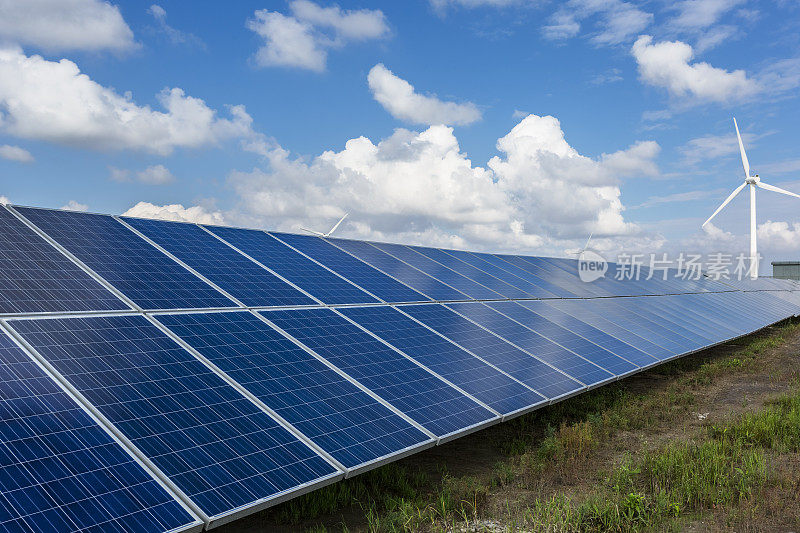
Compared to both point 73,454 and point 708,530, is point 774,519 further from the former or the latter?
point 73,454

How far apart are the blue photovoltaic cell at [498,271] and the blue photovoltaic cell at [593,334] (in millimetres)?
1762

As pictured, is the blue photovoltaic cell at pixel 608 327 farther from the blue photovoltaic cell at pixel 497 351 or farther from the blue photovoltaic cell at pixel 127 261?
the blue photovoltaic cell at pixel 127 261

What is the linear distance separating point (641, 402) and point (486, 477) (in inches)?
373

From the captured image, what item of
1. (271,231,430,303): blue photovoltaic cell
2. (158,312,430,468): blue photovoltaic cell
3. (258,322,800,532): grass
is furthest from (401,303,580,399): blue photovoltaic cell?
(158,312,430,468): blue photovoltaic cell

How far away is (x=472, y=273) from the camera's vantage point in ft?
82.1

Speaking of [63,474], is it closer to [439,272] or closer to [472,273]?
[439,272]

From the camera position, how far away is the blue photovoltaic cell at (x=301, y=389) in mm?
9398

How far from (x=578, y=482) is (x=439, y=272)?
39.0ft

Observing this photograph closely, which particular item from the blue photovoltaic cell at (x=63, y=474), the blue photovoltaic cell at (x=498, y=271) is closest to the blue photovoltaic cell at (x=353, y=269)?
the blue photovoltaic cell at (x=498, y=271)

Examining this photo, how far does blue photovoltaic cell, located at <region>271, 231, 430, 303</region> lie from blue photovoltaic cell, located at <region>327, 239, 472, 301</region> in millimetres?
598

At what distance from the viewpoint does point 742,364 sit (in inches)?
1072

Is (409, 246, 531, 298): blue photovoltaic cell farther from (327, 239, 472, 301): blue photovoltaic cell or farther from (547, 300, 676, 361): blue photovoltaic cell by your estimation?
(327, 239, 472, 301): blue photovoltaic cell

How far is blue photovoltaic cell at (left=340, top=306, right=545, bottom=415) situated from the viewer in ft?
41.4

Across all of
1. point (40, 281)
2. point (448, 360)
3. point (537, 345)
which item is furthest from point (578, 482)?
point (40, 281)
